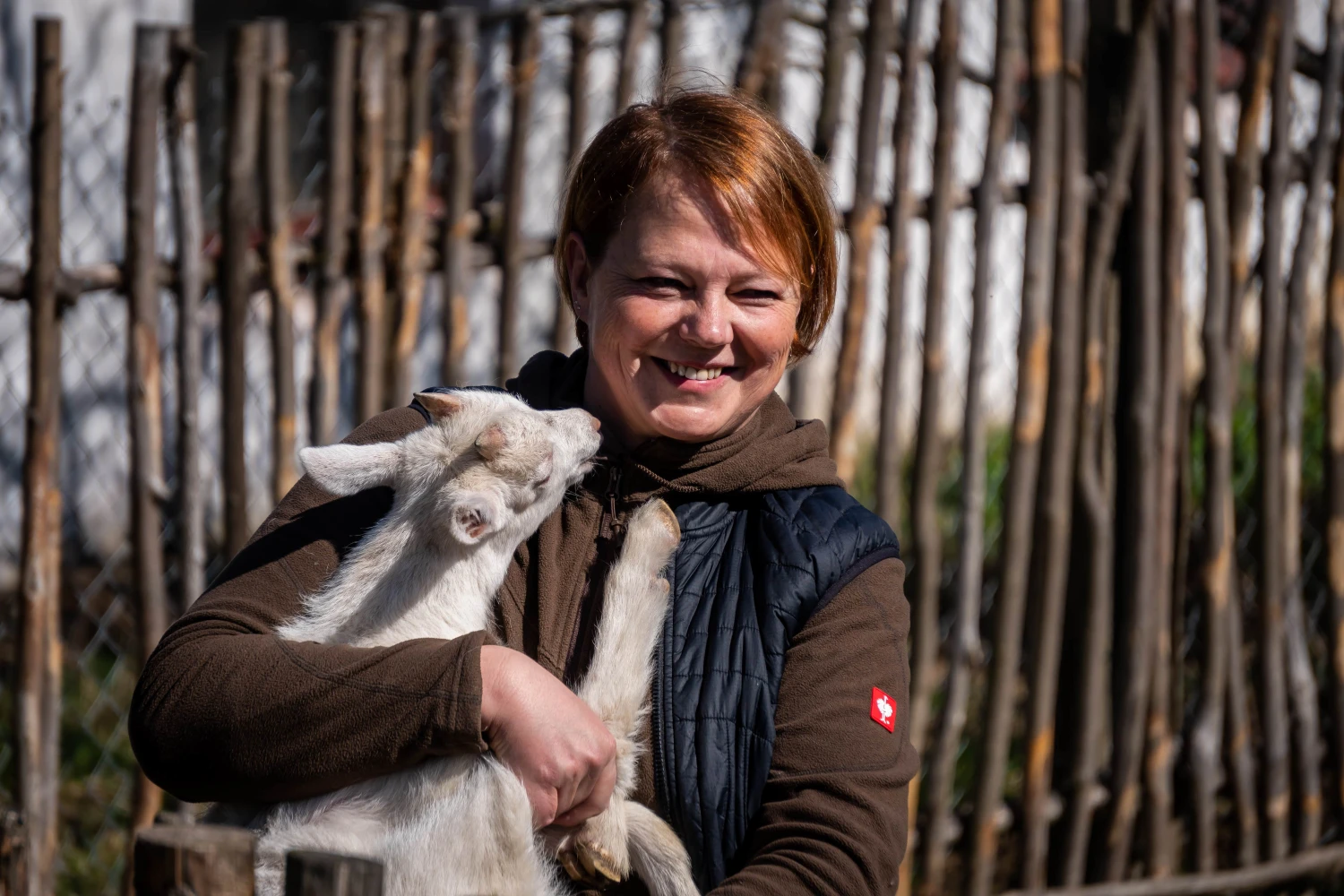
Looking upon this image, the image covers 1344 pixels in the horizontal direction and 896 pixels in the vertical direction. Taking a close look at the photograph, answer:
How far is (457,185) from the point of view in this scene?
14.8ft

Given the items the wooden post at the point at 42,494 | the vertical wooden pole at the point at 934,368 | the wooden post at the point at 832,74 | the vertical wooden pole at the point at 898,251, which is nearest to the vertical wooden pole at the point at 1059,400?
the vertical wooden pole at the point at 898,251

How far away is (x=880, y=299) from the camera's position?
26.9 feet

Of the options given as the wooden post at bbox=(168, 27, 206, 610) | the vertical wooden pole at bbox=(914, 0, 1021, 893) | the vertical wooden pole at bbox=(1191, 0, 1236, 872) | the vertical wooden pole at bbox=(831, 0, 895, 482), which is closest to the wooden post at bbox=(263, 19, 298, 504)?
the wooden post at bbox=(168, 27, 206, 610)

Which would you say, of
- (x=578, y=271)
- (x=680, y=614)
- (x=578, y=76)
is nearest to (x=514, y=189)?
(x=578, y=76)

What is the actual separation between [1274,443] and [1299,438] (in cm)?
19

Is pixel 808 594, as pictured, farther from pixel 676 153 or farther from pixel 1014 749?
pixel 1014 749

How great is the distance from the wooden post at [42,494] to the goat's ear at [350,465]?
2.04m

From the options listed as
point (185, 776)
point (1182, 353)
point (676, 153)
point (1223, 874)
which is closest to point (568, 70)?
point (676, 153)

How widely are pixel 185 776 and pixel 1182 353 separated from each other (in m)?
4.16

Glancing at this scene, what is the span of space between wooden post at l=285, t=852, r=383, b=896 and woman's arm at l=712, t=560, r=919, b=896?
734 mm

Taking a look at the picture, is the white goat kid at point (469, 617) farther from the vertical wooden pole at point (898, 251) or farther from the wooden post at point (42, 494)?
the vertical wooden pole at point (898, 251)

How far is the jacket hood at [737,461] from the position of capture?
2.60m

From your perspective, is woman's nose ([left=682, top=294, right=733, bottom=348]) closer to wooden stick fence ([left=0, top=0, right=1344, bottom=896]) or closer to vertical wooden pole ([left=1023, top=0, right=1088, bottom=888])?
wooden stick fence ([left=0, top=0, right=1344, bottom=896])

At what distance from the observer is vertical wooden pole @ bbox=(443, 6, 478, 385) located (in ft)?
14.5
